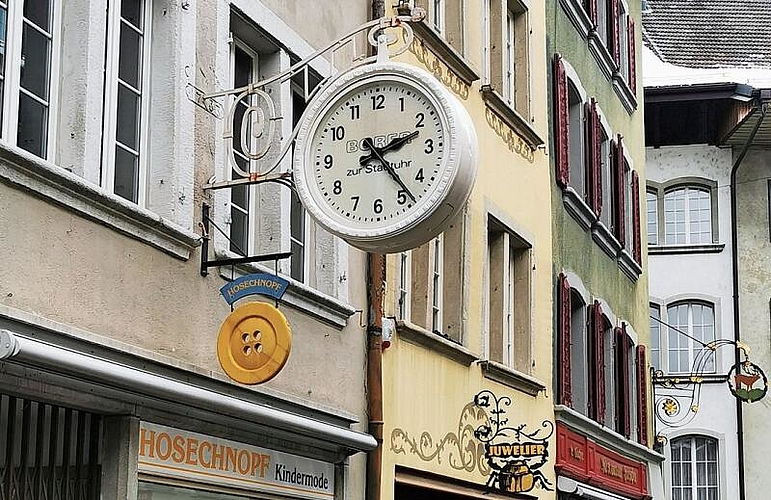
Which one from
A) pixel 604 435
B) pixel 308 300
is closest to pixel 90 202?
pixel 308 300

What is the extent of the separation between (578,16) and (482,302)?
6880mm

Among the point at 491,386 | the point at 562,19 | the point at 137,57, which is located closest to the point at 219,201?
the point at 137,57

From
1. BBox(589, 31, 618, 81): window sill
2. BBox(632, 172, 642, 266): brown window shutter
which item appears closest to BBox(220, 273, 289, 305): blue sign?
BBox(589, 31, 618, 81): window sill

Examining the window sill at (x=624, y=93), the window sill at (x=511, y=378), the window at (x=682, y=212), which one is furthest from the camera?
the window at (x=682, y=212)

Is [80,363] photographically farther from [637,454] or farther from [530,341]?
[637,454]

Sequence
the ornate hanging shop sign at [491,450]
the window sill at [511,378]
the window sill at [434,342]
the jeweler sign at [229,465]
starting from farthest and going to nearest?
1. the window sill at [511,378]
2. the ornate hanging shop sign at [491,450]
3. the window sill at [434,342]
4. the jeweler sign at [229,465]

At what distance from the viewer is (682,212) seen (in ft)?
111

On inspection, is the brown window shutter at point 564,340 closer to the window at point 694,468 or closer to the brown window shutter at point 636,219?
the brown window shutter at point 636,219

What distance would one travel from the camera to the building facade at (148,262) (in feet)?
27.0

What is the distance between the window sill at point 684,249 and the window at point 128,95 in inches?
966

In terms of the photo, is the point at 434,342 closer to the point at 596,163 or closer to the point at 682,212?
the point at 596,163

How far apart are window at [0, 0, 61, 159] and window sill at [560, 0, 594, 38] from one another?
42.0 feet

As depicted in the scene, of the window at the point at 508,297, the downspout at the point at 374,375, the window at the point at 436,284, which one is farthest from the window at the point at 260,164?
the window at the point at 508,297

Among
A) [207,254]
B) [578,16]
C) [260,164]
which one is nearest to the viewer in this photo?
[207,254]
